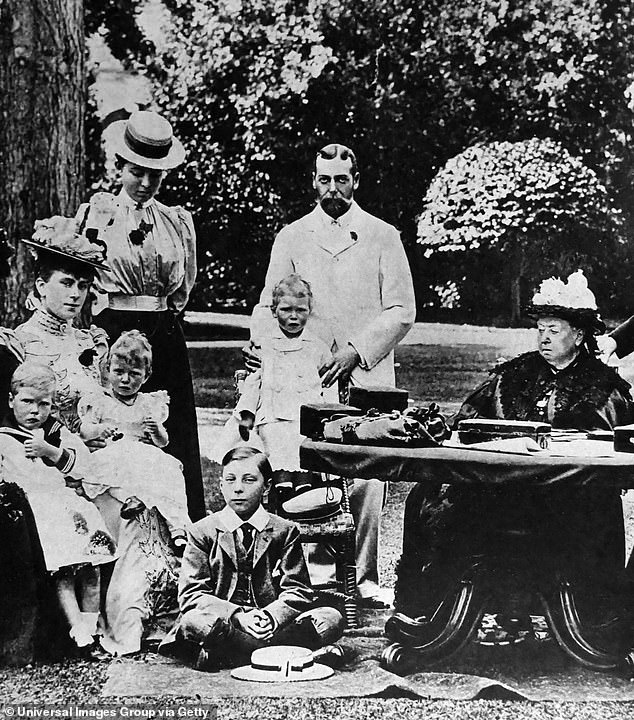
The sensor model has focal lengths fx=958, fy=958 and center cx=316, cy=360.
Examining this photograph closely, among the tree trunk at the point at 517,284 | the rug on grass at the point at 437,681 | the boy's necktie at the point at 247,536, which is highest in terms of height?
the tree trunk at the point at 517,284

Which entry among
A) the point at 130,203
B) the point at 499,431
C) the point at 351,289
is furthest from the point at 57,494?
the point at 499,431

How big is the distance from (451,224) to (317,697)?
245 cm

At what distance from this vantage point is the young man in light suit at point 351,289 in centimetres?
484

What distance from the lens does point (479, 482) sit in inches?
166

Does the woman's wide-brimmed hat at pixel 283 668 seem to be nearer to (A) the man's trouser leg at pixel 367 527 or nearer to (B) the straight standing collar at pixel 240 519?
(A) the man's trouser leg at pixel 367 527

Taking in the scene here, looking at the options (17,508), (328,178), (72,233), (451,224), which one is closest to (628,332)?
(451,224)

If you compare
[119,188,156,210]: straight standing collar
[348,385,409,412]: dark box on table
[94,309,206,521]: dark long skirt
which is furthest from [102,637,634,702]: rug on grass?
[119,188,156,210]: straight standing collar

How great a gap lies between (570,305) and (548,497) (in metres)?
0.96

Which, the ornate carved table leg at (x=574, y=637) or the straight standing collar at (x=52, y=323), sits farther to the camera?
the straight standing collar at (x=52, y=323)

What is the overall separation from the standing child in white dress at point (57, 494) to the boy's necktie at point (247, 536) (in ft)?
2.22

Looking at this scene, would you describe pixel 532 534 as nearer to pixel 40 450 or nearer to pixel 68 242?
pixel 40 450

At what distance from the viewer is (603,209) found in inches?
195

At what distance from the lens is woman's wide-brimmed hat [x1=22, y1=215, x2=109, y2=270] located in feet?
16.0

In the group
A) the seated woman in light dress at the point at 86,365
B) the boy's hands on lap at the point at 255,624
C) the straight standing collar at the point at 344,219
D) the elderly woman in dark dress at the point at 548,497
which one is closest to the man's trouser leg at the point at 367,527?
the elderly woman in dark dress at the point at 548,497
